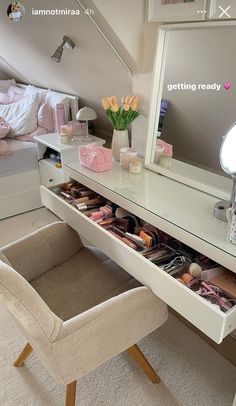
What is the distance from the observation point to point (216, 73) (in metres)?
1.20

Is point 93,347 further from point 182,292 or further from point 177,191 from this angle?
point 177,191

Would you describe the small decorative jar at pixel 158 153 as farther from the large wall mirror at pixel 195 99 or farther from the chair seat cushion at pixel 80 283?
the chair seat cushion at pixel 80 283

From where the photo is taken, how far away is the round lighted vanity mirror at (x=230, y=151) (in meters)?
1.09

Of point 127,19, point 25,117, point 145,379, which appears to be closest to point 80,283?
point 145,379

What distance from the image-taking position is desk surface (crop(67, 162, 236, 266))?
1.07 metres

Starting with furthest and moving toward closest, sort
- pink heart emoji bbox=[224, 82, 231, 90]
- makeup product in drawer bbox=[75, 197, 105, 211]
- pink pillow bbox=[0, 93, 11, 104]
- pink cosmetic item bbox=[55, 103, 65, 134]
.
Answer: pink pillow bbox=[0, 93, 11, 104], pink cosmetic item bbox=[55, 103, 65, 134], makeup product in drawer bbox=[75, 197, 105, 211], pink heart emoji bbox=[224, 82, 231, 90]

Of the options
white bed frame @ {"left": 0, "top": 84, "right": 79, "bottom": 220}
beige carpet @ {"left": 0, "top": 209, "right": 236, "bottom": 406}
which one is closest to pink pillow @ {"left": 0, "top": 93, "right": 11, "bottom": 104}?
white bed frame @ {"left": 0, "top": 84, "right": 79, "bottom": 220}

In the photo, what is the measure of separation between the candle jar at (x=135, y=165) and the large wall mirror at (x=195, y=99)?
9 cm

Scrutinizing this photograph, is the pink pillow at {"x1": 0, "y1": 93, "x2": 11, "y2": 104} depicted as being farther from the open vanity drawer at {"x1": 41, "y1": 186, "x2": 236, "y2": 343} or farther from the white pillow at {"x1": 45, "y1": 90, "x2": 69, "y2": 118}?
the open vanity drawer at {"x1": 41, "y1": 186, "x2": 236, "y2": 343}

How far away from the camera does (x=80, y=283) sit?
52.9 inches

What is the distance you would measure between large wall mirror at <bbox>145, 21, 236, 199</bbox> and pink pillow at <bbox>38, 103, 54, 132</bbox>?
1.55 m

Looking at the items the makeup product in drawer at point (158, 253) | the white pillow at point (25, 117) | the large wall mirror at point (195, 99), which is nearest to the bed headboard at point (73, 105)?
the white pillow at point (25, 117)

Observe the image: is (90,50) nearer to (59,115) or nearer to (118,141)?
(118,141)

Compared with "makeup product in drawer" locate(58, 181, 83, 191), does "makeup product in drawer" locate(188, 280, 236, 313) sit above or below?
below
